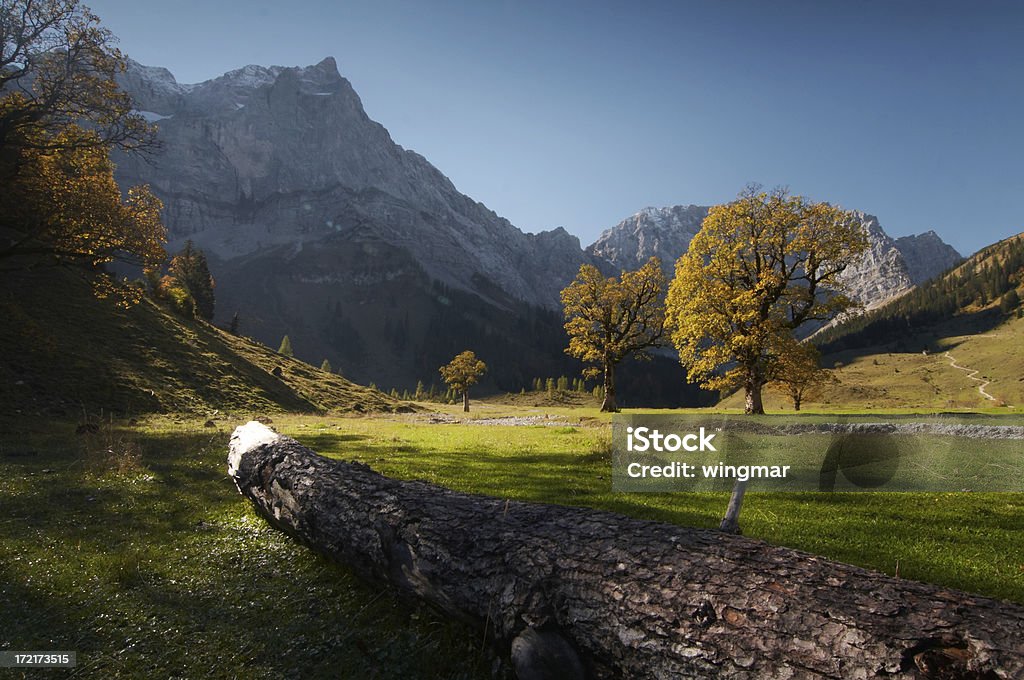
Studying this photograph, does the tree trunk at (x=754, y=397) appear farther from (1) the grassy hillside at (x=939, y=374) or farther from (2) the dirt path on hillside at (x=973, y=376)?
(2) the dirt path on hillside at (x=973, y=376)

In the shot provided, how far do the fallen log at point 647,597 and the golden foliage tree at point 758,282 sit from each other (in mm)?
23892

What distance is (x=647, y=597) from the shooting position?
4445 millimetres

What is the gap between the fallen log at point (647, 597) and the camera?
3352 mm

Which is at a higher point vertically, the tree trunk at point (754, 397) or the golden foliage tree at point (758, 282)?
the golden foliage tree at point (758, 282)

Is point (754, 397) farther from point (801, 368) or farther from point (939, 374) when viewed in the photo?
point (939, 374)

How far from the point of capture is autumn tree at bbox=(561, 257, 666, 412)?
44.0m

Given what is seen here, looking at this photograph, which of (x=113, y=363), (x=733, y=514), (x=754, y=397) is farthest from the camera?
(x=113, y=363)

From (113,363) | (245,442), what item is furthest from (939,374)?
(113,363)

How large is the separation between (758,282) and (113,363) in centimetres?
4289

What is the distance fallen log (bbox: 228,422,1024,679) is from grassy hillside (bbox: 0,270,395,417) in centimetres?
2630

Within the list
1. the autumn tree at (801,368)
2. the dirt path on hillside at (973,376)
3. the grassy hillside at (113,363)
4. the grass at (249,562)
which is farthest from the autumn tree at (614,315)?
the dirt path on hillside at (973,376)

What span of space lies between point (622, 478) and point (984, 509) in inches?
313

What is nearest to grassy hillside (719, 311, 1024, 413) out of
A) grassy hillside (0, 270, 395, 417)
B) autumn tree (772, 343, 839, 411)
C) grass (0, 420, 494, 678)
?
autumn tree (772, 343, 839, 411)

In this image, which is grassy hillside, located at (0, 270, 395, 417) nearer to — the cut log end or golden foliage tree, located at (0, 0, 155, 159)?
golden foliage tree, located at (0, 0, 155, 159)
